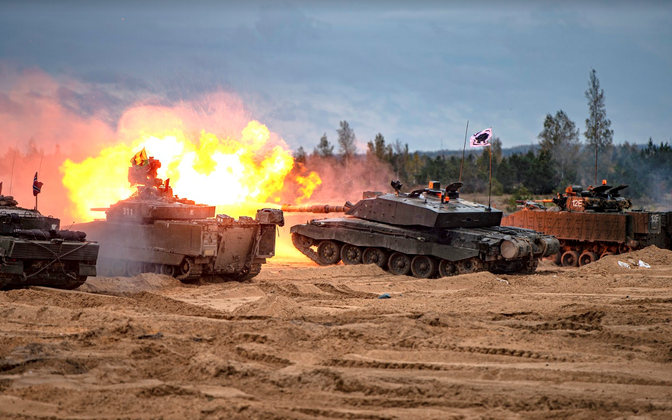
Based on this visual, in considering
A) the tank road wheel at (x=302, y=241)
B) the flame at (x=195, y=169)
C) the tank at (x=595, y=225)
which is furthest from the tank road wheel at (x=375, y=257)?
the tank at (x=595, y=225)

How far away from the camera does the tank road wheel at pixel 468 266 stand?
18855mm

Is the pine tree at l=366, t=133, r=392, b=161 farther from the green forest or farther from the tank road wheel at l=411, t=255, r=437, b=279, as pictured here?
the tank road wheel at l=411, t=255, r=437, b=279

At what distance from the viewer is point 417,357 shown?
898 centimetres

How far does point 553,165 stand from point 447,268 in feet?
122

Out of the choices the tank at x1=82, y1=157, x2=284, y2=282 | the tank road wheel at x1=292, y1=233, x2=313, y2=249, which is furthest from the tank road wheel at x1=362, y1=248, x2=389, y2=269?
the tank at x1=82, y1=157, x2=284, y2=282

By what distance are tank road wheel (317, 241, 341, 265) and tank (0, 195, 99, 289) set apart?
8298 mm

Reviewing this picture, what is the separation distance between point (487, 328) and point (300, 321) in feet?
8.86

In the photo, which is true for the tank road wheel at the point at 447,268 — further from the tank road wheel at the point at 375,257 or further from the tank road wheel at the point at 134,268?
the tank road wheel at the point at 134,268

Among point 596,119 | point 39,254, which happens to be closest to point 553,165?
point 596,119

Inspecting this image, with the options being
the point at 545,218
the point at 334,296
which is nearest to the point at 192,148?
the point at 334,296

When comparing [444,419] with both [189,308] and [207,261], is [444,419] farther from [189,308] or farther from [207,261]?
[207,261]

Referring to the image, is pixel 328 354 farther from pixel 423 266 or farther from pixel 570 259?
pixel 570 259

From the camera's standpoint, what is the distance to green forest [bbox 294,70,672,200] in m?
51.0

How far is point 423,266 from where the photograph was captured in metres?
19.8
